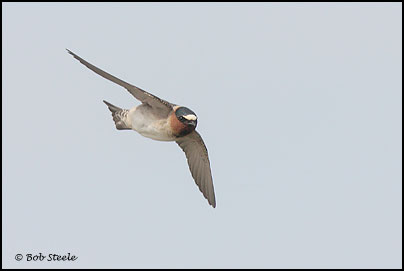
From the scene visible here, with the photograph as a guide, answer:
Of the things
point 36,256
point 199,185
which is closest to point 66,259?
point 36,256

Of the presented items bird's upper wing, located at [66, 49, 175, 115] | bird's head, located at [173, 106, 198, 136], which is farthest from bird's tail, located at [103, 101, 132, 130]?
bird's head, located at [173, 106, 198, 136]

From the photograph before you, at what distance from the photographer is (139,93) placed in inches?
475

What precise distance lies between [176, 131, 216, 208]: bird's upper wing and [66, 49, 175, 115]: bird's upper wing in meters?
1.55

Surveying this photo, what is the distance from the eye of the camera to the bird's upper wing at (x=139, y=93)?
1108 cm

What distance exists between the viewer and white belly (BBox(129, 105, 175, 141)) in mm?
12477

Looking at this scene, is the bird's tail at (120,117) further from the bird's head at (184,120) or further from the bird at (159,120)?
the bird's head at (184,120)

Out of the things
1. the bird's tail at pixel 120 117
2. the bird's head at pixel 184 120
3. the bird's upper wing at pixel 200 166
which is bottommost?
the bird's upper wing at pixel 200 166

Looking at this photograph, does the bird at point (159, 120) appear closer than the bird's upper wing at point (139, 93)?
No

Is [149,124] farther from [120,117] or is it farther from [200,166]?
[200,166]

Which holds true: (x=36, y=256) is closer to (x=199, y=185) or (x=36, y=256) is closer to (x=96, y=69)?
(x=199, y=185)

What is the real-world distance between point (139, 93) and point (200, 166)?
2.74 meters

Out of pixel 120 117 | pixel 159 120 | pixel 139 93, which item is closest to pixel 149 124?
pixel 159 120

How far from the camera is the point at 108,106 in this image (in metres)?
14.1

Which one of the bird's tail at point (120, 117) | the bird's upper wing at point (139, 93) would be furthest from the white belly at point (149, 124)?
the bird's tail at point (120, 117)
